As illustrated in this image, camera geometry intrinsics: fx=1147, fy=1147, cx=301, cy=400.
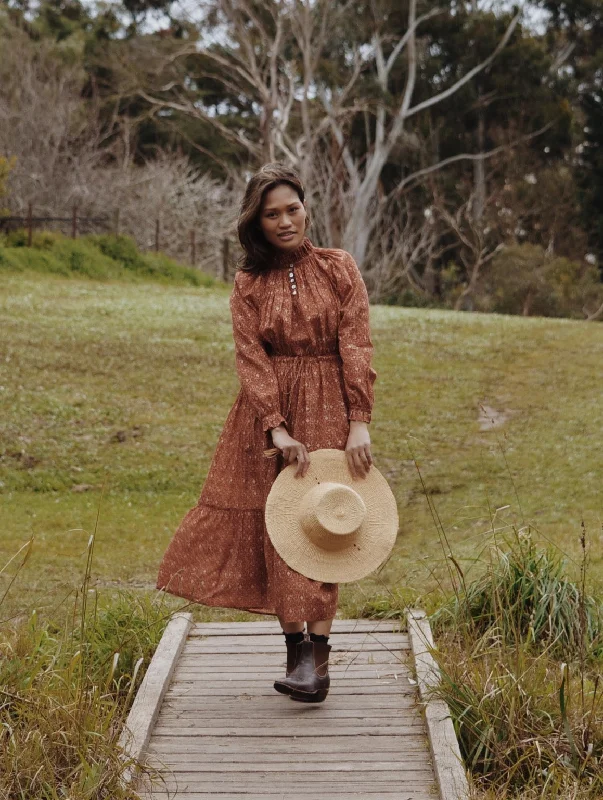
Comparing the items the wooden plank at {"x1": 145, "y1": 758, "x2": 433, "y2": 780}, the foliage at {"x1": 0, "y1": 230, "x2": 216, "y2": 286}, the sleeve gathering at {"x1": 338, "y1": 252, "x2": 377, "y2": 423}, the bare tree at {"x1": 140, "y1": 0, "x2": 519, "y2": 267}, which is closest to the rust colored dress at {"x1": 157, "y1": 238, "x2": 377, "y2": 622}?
the sleeve gathering at {"x1": 338, "y1": 252, "x2": 377, "y2": 423}

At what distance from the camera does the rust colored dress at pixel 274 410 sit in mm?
4383

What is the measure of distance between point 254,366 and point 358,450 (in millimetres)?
515

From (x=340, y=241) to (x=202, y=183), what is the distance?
13.7 feet

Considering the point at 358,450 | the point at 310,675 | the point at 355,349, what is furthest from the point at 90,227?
the point at 310,675

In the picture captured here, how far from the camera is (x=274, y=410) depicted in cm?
435

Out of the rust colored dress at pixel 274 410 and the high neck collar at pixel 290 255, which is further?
the high neck collar at pixel 290 255

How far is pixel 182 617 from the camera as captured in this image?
5.31m

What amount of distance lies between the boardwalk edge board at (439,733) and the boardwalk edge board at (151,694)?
98cm

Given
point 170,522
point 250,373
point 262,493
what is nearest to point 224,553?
point 262,493

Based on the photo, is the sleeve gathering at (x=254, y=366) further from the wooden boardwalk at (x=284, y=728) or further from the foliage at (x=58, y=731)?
the wooden boardwalk at (x=284, y=728)

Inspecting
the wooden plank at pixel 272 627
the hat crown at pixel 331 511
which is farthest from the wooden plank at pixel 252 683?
the hat crown at pixel 331 511

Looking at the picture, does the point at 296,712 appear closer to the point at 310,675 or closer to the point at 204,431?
the point at 310,675

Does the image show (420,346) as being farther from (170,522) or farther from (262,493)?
(262,493)

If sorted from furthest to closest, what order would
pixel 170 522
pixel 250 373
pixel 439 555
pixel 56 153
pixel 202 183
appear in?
pixel 202 183, pixel 56 153, pixel 170 522, pixel 439 555, pixel 250 373
